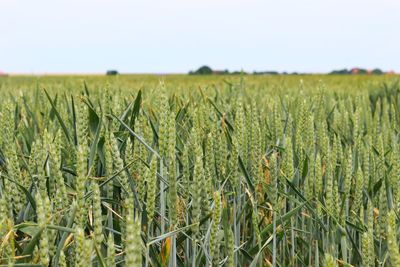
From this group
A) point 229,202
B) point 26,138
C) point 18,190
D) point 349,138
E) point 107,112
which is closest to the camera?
point 18,190

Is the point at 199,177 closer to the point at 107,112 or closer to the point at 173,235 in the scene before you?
the point at 173,235

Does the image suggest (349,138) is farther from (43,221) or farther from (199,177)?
(43,221)

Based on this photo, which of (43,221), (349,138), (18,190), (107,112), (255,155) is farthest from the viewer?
(349,138)

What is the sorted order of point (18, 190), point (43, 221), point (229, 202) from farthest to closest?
point (229, 202) → point (18, 190) → point (43, 221)

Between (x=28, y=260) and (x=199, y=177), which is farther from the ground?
(x=199, y=177)

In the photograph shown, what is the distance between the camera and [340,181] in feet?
4.95

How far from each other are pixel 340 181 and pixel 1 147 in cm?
92

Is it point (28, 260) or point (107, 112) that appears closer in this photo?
point (28, 260)

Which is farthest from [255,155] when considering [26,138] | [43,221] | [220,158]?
[26,138]

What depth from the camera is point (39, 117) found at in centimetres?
192

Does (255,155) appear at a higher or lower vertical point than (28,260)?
higher

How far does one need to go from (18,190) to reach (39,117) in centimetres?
92

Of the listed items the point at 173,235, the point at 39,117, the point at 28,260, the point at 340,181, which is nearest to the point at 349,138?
the point at 340,181

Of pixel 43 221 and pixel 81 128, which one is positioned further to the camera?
pixel 81 128
